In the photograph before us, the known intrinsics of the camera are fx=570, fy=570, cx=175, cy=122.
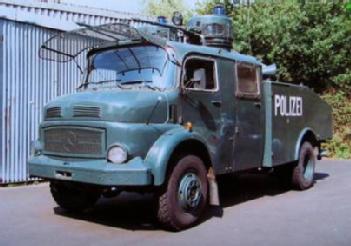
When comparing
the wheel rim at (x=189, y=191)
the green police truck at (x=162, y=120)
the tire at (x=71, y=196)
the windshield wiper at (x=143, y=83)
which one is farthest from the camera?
the tire at (x=71, y=196)

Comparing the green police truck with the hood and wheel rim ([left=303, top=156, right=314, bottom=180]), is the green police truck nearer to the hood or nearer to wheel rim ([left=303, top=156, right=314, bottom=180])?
the hood

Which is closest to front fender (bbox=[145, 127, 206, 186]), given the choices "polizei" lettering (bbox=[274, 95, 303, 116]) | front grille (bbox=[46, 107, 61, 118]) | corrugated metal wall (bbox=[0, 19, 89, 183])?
front grille (bbox=[46, 107, 61, 118])

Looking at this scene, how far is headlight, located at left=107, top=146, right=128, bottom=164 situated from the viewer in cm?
664

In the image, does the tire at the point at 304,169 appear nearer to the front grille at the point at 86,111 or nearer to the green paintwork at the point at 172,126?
the green paintwork at the point at 172,126

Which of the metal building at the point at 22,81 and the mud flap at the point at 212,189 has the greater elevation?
the metal building at the point at 22,81

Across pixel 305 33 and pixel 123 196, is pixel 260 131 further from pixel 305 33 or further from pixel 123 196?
pixel 305 33

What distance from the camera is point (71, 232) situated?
6.98m

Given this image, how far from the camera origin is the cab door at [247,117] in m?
8.46

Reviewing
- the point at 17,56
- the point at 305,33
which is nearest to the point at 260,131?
the point at 17,56

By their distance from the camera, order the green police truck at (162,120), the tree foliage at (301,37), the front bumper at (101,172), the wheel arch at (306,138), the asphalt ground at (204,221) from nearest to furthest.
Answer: the front bumper at (101,172)
the asphalt ground at (204,221)
the green police truck at (162,120)
the wheel arch at (306,138)
the tree foliage at (301,37)

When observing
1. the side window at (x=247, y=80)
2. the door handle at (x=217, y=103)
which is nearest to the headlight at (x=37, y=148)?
the door handle at (x=217, y=103)

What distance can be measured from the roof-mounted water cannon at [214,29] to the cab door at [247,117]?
0.43 metres

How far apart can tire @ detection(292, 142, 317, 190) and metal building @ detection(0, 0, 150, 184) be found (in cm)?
458

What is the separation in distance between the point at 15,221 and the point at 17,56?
4.15 m
